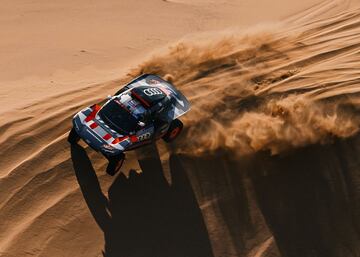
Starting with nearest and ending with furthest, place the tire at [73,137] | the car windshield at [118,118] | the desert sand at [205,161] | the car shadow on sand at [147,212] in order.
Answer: the car shadow on sand at [147,212]
the desert sand at [205,161]
the car windshield at [118,118]
the tire at [73,137]

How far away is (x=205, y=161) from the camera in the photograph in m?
9.99

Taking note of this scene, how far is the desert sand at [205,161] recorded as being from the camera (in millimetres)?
8906

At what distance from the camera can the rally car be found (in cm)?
929

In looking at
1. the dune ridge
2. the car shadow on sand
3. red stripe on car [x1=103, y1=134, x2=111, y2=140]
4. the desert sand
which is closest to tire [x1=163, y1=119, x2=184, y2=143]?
the desert sand

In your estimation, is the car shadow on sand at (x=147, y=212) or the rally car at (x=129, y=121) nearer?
the car shadow on sand at (x=147, y=212)

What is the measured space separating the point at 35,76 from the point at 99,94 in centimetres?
249

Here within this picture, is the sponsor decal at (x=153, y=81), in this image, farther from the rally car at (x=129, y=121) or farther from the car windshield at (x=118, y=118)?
the car windshield at (x=118, y=118)

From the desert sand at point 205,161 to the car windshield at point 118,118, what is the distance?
0.85 m

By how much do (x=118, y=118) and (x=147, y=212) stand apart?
2.13 m

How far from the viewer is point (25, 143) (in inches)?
404

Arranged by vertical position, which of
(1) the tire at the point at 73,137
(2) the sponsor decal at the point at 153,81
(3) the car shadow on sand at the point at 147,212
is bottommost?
(3) the car shadow on sand at the point at 147,212

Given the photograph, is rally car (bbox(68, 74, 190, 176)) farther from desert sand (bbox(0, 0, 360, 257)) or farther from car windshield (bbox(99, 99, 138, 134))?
desert sand (bbox(0, 0, 360, 257))

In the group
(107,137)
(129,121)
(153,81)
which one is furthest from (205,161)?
(153,81)

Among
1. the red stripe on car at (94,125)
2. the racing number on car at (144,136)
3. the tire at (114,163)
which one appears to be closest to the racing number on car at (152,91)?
the racing number on car at (144,136)
